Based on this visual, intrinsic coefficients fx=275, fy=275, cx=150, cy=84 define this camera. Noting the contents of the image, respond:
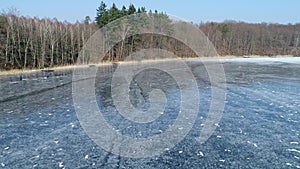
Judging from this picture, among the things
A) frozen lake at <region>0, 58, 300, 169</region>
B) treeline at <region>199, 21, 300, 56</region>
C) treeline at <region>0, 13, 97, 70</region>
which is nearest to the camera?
frozen lake at <region>0, 58, 300, 169</region>

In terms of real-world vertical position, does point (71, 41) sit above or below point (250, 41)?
below

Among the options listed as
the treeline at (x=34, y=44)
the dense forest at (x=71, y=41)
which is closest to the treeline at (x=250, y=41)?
the dense forest at (x=71, y=41)

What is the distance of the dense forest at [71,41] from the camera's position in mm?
29031

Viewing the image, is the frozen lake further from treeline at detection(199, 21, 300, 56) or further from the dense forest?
treeline at detection(199, 21, 300, 56)

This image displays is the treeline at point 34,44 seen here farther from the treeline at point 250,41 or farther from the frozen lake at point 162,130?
the treeline at point 250,41

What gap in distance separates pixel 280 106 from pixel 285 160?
5492 mm

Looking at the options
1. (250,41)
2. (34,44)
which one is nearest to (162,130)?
(34,44)

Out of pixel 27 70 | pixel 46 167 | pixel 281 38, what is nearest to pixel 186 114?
pixel 46 167

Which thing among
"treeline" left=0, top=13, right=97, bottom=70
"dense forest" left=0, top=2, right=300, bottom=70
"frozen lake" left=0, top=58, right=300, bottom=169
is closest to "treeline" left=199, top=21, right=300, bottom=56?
"dense forest" left=0, top=2, right=300, bottom=70

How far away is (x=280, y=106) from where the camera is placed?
10766 millimetres

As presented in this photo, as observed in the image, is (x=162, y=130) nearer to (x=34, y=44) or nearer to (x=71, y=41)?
(x=34, y=44)

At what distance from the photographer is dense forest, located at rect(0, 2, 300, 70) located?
29031mm

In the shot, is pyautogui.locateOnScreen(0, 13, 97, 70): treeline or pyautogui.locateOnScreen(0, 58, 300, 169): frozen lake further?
pyautogui.locateOnScreen(0, 13, 97, 70): treeline

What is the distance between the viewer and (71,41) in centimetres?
3550
